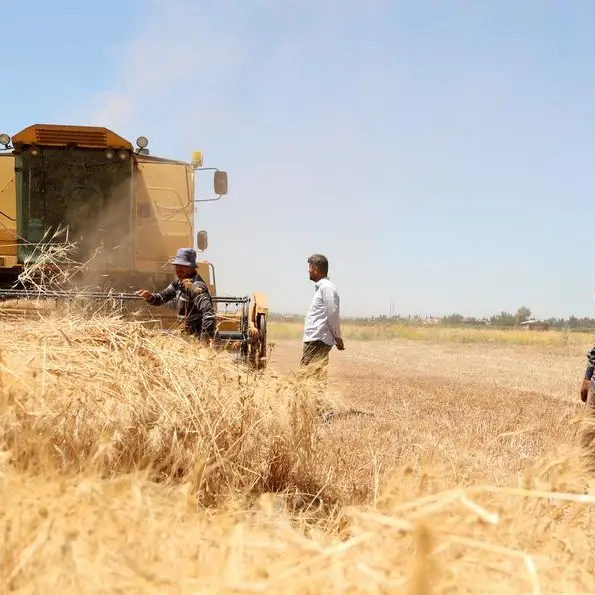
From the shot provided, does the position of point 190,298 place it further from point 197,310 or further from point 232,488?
point 232,488

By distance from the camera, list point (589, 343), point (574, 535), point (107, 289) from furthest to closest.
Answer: point (589, 343) < point (107, 289) < point (574, 535)

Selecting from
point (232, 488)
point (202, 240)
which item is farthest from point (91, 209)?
point (232, 488)

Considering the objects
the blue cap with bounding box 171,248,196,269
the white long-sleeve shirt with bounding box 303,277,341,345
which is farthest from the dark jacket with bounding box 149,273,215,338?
the white long-sleeve shirt with bounding box 303,277,341,345

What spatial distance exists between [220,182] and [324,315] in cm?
223

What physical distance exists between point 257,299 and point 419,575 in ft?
25.5

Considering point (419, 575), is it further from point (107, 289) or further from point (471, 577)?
point (107, 289)

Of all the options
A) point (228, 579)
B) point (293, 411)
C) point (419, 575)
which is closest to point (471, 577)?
point (419, 575)

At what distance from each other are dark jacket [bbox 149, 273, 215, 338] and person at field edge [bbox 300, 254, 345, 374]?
1.96 metres

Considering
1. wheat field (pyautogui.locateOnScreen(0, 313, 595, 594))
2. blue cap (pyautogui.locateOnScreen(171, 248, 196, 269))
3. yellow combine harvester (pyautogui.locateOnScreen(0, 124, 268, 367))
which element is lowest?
wheat field (pyautogui.locateOnScreen(0, 313, 595, 594))

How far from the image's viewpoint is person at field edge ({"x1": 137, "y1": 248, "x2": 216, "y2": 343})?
5996 mm

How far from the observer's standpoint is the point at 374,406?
357 inches

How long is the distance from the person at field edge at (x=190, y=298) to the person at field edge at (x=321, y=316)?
1956 millimetres

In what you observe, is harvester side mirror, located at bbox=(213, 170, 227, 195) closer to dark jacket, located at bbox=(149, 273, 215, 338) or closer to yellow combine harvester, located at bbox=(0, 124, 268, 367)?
yellow combine harvester, located at bbox=(0, 124, 268, 367)

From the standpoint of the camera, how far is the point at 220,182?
8.94 meters
